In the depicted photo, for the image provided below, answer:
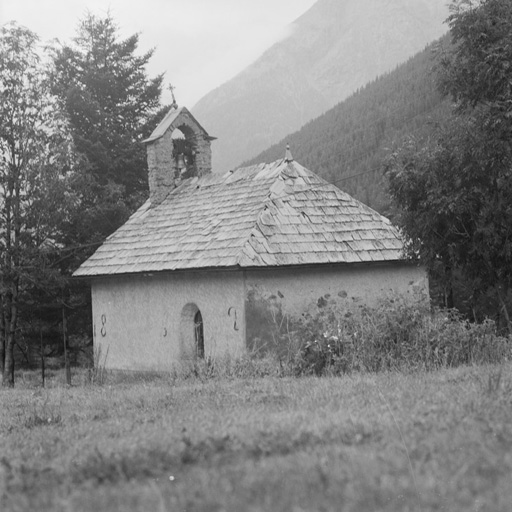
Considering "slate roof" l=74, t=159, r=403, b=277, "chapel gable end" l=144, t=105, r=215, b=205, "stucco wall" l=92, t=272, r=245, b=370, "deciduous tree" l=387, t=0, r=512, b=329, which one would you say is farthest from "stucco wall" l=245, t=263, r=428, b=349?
"chapel gable end" l=144, t=105, r=215, b=205

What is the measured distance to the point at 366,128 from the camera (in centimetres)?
6500

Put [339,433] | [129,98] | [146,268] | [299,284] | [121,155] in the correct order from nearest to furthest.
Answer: [339,433]
[299,284]
[146,268]
[121,155]
[129,98]

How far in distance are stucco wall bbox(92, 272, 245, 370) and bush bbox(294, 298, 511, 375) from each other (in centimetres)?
561

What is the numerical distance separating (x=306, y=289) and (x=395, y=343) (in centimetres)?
687

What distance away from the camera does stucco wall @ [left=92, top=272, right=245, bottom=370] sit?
721 inches

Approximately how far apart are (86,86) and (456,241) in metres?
22.3

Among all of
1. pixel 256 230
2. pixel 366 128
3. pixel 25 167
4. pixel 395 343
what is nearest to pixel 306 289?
pixel 256 230

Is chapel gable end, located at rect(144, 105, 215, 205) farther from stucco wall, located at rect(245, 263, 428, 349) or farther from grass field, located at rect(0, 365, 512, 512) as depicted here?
grass field, located at rect(0, 365, 512, 512)

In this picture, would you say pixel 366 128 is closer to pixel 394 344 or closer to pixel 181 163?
pixel 181 163

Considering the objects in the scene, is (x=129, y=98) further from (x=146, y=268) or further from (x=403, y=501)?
(x=403, y=501)

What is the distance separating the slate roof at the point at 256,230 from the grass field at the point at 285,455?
9787mm

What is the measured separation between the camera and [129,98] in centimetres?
3703

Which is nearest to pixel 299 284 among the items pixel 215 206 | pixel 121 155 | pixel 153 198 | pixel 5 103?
pixel 215 206

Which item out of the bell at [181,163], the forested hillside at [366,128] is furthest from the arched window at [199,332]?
the forested hillside at [366,128]
